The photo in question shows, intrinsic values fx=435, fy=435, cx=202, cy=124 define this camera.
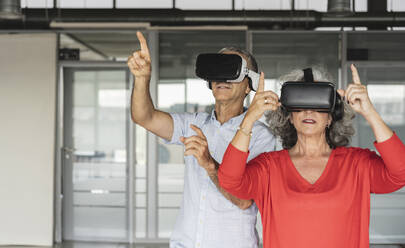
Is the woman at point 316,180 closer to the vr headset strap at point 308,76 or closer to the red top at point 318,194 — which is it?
the red top at point 318,194

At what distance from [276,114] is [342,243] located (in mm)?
524

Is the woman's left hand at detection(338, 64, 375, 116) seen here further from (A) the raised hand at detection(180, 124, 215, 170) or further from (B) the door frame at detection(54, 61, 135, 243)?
(B) the door frame at detection(54, 61, 135, 243)

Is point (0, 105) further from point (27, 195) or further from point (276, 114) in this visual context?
point (276, 114)

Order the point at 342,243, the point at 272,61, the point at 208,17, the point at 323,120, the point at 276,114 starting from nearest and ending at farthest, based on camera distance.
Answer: the point at 342,243, the point at 323,120, the point at 276,114, the point at 272,61, the point at 208,17

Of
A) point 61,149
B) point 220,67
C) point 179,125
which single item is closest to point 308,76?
point 220,67

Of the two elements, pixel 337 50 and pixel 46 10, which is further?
pixel 46 10

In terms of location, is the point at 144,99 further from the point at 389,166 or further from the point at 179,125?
the point at 389,166

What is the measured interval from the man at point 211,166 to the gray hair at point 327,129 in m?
0.07

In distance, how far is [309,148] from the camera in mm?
1550

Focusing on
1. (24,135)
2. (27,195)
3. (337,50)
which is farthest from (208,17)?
(27,195)

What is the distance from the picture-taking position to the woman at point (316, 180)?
4.31 feet

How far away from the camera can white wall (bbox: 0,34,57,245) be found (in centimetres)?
505

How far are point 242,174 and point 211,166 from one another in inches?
5.2

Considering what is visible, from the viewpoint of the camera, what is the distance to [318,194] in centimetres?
138
